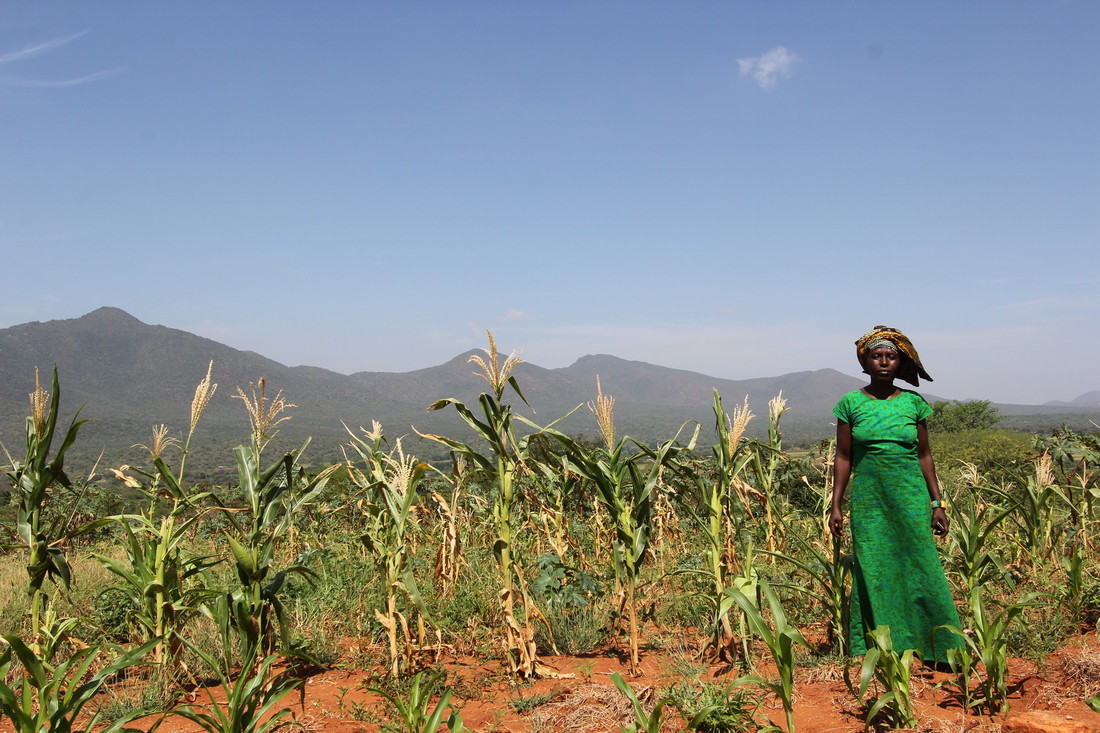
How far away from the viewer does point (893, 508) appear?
3812 mm

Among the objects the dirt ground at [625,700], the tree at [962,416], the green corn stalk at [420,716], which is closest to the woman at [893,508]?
the dirt ground at [625,700]

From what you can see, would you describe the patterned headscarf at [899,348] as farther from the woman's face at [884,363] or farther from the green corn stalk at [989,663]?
the green corn stalk at [989,663]

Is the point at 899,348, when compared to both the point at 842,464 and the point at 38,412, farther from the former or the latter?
the point at 38,412

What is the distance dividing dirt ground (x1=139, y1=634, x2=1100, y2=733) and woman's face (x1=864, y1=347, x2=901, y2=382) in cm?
164

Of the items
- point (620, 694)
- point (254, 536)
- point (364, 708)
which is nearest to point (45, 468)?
point (254, 536)

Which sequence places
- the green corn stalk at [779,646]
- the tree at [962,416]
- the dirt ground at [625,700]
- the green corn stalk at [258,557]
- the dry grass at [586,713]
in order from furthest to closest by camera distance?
the tree at [962,416]
the green corn stalk at [258,557]
the dry grass at [586,713]
the dirt ground at [625,700]
the green corn stalk at [779,646]

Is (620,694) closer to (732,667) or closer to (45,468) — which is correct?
(732,667)

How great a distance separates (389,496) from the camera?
3.99 m

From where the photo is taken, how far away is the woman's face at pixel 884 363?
3.85m

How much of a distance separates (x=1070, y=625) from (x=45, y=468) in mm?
6026

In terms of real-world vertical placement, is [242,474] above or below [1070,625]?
above

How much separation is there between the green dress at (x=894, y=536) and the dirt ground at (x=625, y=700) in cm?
26

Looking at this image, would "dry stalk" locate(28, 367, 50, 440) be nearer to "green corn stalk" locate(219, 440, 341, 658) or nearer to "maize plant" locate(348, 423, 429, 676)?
"green corn stalk" locate(219, 440, 341, 658)

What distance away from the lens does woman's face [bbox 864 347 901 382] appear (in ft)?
12.6
